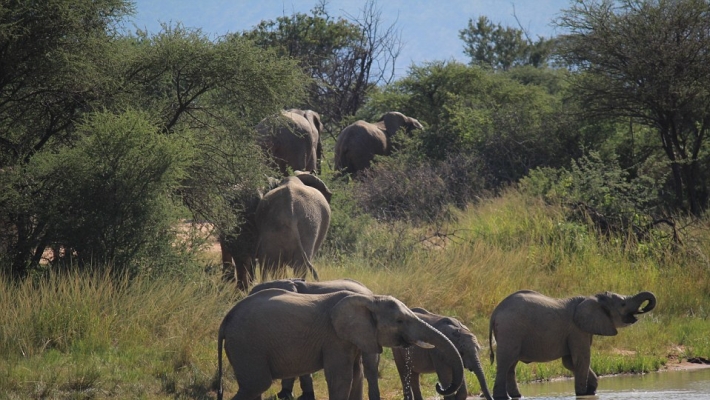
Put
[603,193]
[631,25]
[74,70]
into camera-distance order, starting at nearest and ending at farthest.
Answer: [74,70] → [603,193] → [631,25]

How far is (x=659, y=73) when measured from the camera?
2053 cm

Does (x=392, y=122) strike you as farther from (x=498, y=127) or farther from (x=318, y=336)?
(x=318, y=336)

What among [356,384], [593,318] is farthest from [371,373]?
[593,318]

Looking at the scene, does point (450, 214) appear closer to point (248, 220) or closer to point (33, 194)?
point (248, 220)

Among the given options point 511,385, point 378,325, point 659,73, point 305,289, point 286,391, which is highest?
point 659,73

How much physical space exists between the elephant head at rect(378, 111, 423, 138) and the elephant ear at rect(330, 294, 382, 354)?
19176 millimetres

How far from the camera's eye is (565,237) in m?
15.9

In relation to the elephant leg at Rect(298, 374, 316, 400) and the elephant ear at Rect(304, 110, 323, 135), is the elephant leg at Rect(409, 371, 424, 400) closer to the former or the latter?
the elephant leg at Rect(298, 374, 316, 400)

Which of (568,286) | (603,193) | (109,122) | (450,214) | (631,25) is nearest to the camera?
(109,122)

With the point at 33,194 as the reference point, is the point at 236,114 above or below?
above

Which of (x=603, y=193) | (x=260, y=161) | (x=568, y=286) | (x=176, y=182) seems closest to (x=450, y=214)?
(x=603, y=193)

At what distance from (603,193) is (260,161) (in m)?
6.06

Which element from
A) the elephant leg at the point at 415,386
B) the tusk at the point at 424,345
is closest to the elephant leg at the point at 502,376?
the elephant leg at the point at 415,386

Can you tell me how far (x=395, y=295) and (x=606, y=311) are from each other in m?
3.24
